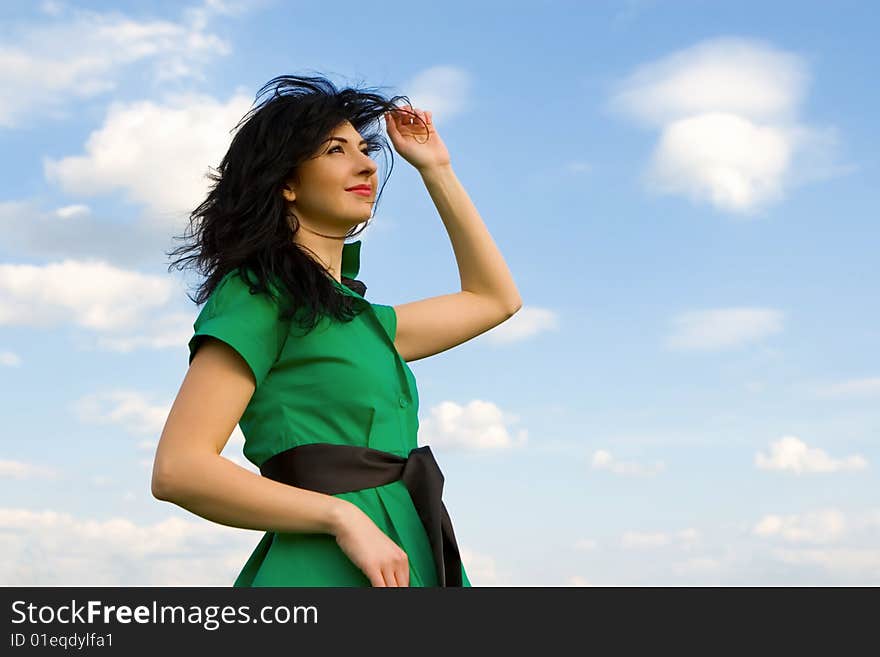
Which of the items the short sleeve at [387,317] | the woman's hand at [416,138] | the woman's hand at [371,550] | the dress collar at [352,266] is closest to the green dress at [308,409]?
the woman's hand at [371,550]

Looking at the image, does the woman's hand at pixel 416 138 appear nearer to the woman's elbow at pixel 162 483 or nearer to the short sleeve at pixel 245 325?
the short sleeve at pixel 245 325

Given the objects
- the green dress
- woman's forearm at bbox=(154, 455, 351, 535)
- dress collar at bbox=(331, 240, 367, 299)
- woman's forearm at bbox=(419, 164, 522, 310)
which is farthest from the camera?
woman's forearm at bbox=(419, 164, 522, 310)

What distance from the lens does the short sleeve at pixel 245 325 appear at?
286cm

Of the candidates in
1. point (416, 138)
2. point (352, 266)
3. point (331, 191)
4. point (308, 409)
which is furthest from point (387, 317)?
point (416, 138)

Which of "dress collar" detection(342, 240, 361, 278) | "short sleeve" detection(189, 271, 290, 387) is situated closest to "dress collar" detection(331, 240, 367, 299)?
"dress collar" detection(342, 240, 361, 278)

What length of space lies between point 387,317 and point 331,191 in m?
0.46

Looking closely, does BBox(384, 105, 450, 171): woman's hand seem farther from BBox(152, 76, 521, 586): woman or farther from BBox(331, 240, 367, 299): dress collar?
BBox(331, 240, 367, 299): dress collar

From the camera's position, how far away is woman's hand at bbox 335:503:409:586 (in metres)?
2.69

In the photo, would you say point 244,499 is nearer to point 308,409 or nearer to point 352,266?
point 308,409

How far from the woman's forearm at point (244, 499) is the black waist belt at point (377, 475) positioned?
0.43ft

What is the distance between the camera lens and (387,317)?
3439 mm

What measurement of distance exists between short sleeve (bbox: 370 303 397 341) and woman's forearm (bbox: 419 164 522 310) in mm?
462

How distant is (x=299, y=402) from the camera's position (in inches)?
116
